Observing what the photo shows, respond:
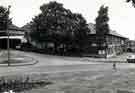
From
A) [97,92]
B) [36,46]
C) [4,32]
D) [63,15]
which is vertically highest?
[63,15]

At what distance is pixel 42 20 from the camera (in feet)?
146

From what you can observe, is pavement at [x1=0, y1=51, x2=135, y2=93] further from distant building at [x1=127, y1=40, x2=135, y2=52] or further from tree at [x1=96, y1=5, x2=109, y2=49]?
distant building at [x1=127, y1=40, x2=135, y2=52]

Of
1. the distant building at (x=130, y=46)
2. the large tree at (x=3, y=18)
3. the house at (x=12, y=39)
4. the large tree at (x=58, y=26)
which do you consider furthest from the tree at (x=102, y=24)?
the distant building at (x=130, y=46)

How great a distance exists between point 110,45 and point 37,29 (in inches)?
873

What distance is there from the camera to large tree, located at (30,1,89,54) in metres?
43.4

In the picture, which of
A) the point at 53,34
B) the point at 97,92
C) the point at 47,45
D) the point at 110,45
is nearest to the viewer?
the point at 97,92

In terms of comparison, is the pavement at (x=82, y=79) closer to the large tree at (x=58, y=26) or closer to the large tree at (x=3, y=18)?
the large tree at (x=58, y=26)

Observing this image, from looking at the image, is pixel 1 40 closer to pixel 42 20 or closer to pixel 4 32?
pixel 4 32

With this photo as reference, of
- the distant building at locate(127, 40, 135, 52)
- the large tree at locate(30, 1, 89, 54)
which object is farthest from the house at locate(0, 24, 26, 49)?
the distant building at locate(127, 40, 135, 52)

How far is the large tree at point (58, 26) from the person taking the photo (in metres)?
43.4

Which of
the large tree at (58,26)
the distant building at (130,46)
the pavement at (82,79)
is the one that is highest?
the large tree at (58,26)

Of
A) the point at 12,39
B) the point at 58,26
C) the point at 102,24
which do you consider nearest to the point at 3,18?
the point at 12,39

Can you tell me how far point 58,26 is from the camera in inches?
1753

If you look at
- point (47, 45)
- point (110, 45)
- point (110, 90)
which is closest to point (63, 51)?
point (47, 45)
